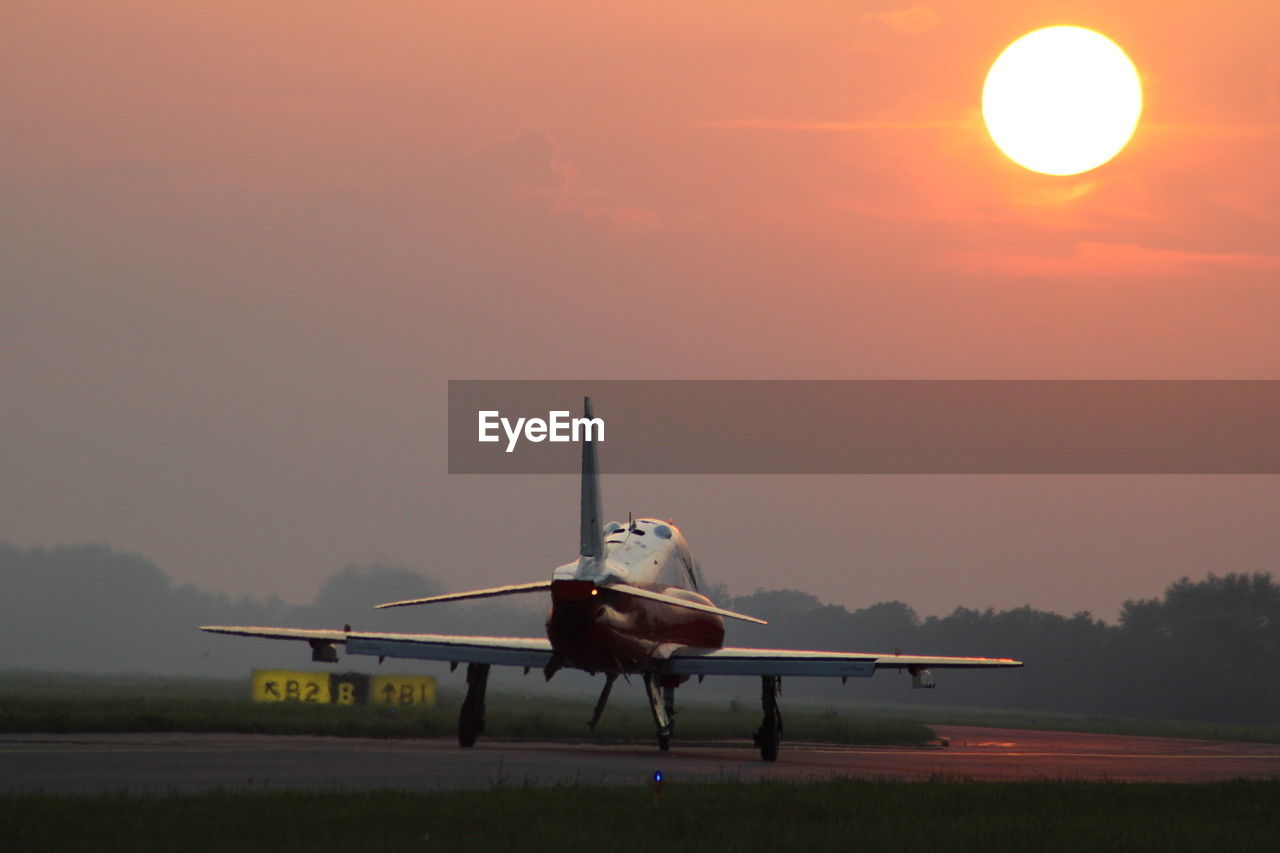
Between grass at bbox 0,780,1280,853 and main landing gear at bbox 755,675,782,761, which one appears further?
main landing gear at bbox 755,675,782,761

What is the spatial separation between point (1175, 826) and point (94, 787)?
13387mm

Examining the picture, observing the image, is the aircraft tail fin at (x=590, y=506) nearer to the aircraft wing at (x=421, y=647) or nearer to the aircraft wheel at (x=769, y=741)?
the aircraft wing at (x=421, y=647)

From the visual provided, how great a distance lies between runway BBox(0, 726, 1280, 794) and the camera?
73.3ft

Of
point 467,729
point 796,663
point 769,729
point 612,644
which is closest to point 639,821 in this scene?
point 612,644

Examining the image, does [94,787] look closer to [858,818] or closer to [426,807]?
[426,807]

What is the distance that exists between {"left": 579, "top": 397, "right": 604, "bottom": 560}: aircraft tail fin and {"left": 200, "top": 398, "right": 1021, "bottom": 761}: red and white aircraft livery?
22 millimetres

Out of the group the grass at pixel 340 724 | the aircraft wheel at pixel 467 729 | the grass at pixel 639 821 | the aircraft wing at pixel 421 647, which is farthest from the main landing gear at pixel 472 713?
the grass at pixel 639 821

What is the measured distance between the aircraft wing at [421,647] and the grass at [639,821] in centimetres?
1408

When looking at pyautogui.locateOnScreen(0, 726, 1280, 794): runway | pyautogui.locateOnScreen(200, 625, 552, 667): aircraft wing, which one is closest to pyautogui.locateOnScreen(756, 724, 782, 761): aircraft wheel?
pyautogui.locateOnScreen(0, 726, 1280, 794): runway

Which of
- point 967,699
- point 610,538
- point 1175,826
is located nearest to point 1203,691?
point 967,699

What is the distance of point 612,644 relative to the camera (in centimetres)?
3497

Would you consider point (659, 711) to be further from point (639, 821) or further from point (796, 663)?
point (639, 821)

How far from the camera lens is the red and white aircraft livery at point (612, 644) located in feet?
113

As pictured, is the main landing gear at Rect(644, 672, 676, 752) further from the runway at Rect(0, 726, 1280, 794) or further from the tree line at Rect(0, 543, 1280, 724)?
the tree line at Rect(0, 543, 1280, 724)
